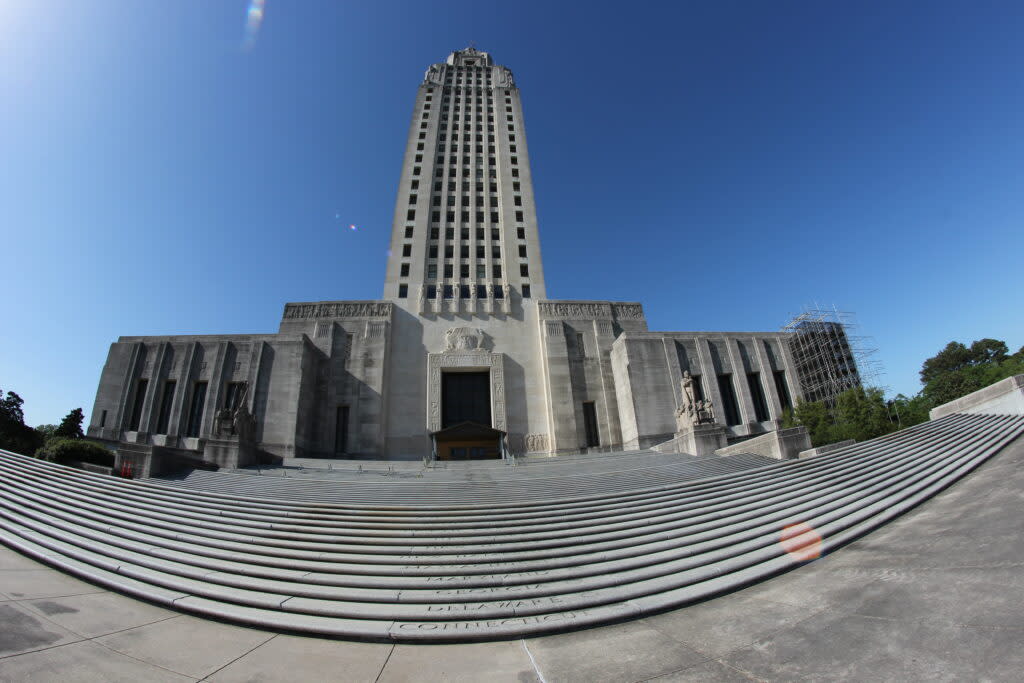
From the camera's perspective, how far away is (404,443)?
27.4 metres

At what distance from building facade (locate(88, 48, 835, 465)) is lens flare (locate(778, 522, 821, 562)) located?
56.1 ft

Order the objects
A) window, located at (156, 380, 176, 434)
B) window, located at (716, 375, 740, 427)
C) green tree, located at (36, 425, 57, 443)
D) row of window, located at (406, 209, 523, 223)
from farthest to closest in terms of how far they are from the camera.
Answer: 1. row of window, located at (406, 209, 523, 223)
2. window, located at (716, 375, 740, 427)
3. window, located at (156, 380, 176, 434)
4. green tree, located at (36, 425, 57, 443)

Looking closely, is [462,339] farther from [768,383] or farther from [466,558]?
[466,558]

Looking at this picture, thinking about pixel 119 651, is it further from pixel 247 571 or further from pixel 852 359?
pixel 852 359

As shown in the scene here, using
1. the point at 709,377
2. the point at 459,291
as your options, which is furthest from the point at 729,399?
the point at 459,291

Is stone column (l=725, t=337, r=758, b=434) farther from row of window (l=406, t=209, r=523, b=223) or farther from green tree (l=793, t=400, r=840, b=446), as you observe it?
row of window (l=406, t=209, r=523, b=223)

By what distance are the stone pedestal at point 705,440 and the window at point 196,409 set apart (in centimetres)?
2781

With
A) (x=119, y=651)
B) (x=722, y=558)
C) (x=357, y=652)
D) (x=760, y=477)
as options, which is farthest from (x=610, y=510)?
(x=119, y=651)

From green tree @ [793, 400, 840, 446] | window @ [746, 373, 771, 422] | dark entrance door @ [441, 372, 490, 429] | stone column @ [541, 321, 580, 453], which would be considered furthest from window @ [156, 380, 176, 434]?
window @ [746, 373, 771, 422]

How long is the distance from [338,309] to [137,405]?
13.4m

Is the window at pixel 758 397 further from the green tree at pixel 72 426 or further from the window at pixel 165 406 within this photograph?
the green tree at pixel 72 426

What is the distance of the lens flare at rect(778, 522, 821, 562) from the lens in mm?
7176

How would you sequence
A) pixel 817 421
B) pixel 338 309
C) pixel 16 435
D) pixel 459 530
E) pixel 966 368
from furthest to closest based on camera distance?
pixel 966 368 → pixel 338 309 → pixel 817 421 → pixel 16 435 → pixel 459 530

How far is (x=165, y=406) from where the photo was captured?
26.1 metres
